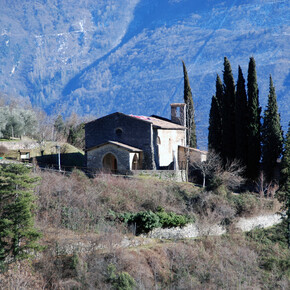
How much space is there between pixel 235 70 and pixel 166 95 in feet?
66.1

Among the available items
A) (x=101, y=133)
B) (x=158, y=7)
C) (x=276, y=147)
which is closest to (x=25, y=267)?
(x=101, y=133)

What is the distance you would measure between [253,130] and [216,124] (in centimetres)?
504

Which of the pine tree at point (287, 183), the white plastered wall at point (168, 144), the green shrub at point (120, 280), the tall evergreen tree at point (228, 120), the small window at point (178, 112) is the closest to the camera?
the green shrub at point (120, 280)

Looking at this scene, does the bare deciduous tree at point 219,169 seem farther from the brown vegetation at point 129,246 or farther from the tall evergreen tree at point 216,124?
the tall evergreen tree at point 216,124

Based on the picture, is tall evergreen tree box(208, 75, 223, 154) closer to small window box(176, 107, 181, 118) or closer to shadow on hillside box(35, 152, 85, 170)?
small window box(176, 107, 181, 118)

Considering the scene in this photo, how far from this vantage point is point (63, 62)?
403ft

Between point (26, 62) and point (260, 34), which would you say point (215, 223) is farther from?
point (26, 62)

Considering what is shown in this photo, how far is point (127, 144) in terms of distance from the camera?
107ft

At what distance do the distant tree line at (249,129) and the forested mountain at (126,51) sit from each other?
56.6 m

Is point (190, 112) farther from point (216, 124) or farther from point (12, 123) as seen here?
point (12, 123)

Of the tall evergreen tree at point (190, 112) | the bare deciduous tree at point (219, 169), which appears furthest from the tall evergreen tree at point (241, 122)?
the tall evergreen tree at point (190, 112)

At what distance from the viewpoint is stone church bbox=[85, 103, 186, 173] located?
102 feet

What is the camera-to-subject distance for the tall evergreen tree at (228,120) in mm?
34375

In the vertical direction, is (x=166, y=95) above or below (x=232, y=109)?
above
